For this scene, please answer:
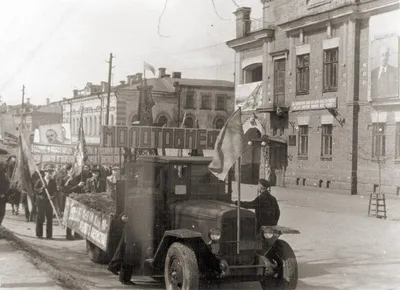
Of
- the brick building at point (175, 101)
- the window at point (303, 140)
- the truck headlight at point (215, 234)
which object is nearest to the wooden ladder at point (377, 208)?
the window at point (303, 140)

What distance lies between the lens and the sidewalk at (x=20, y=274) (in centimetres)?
632

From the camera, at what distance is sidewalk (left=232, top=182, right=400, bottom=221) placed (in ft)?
55.3

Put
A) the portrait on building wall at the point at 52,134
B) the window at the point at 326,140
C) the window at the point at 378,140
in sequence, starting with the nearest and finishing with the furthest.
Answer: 1. the window at the point at 378,140
2. the window at the point at 326,140
3. the portrait on building wall at the point at 52,134

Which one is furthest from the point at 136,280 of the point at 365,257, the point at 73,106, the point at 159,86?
the point at 73,106

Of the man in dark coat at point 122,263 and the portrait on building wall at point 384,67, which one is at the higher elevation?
the portrait on building wall at point 384,67

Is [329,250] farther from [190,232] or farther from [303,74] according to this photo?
[303,74]

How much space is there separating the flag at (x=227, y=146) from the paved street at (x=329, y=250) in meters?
1.91

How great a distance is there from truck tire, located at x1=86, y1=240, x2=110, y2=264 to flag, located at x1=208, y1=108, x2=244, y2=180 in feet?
9.93

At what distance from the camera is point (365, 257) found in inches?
384

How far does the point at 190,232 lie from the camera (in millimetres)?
6703

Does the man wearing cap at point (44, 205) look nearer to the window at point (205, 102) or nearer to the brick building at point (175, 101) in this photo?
the brick building at point (175, 101)

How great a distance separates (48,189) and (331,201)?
11.1m

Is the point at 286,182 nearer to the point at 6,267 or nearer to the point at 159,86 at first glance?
the point at 6,267

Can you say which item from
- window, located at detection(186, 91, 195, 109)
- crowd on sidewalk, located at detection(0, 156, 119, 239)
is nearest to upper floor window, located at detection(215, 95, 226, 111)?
window, located at detection(186, 91, 195, 109)
